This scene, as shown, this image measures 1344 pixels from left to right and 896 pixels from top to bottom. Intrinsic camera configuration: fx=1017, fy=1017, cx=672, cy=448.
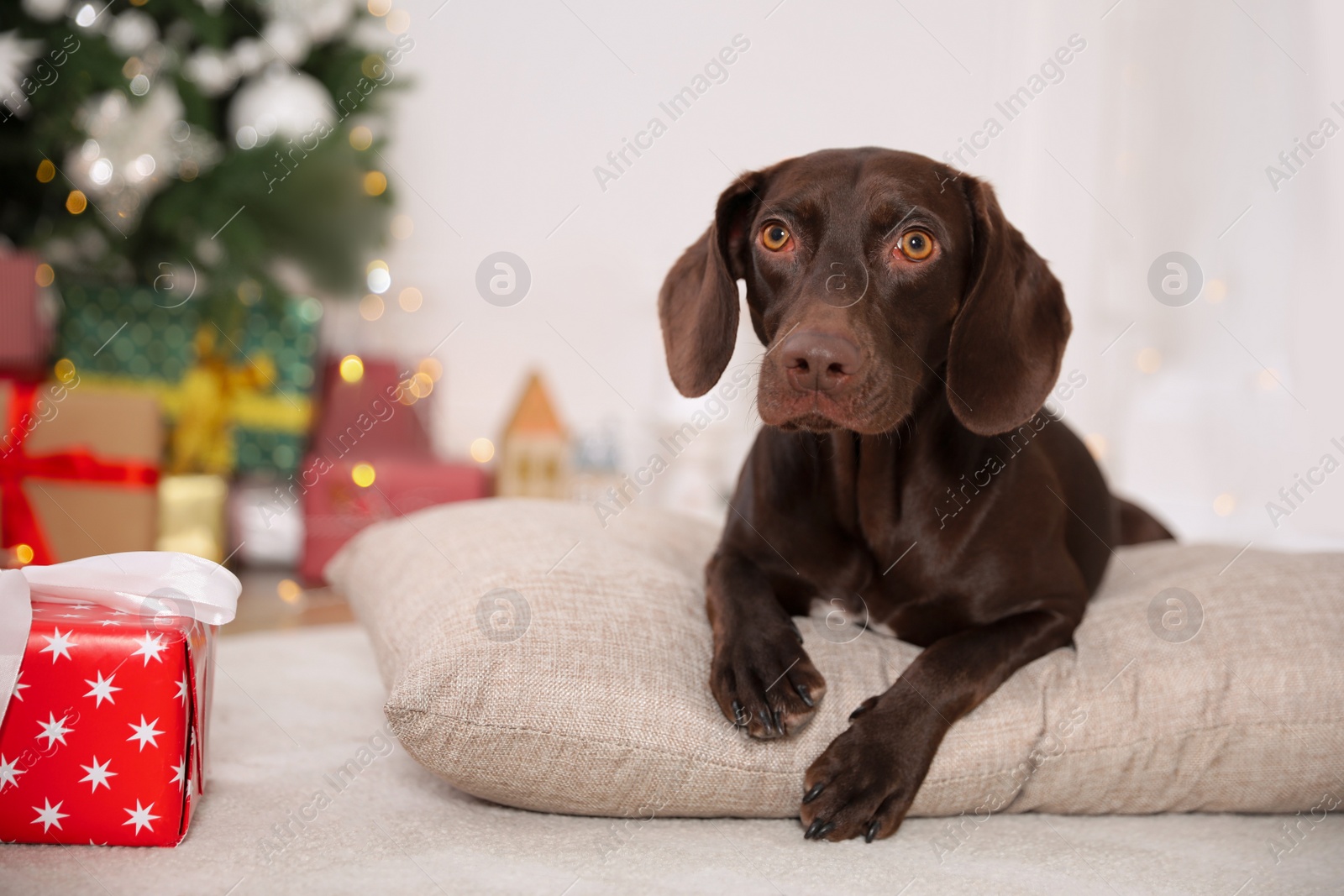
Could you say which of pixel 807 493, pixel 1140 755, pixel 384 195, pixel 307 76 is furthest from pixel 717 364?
pixel 307 76

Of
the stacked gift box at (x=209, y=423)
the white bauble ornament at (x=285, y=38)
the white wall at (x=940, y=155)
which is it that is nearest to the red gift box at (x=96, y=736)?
the stacked gift box at (x=209, y=423)

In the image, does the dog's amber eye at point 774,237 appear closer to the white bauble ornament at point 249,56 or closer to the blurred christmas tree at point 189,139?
the blurred christmas tree at point 189,139

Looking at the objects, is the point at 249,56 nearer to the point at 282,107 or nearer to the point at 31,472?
the point at 282,107

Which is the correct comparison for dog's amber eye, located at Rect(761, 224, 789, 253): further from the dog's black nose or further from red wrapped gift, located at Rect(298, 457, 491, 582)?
red wrapped gift, located at Rect(298, 457, 491, 582)

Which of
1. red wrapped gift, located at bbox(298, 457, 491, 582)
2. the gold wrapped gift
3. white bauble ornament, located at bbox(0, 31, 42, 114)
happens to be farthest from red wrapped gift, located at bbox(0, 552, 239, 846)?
white bauble ornament, located at bbox(0, 31, 42, 114)

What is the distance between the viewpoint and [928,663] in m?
1.74

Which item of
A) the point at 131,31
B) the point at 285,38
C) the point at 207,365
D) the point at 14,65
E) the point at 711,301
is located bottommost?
the point at 207,365

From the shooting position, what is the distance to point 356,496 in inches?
167

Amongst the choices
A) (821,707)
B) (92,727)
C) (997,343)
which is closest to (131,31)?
(92,727)

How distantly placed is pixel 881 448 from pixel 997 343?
29 centimetres

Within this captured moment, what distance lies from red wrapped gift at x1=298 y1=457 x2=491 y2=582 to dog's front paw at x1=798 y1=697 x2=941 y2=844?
296 centimetres

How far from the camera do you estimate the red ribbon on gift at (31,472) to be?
8.67 ft

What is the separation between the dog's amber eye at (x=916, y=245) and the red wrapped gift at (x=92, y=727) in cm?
131

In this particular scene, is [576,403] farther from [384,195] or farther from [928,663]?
[928,663]
